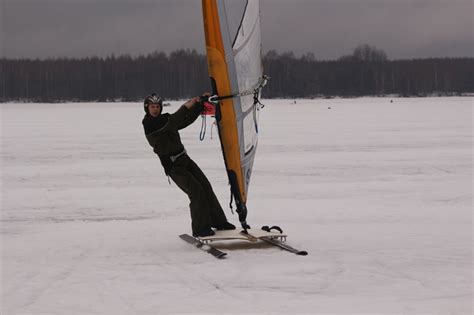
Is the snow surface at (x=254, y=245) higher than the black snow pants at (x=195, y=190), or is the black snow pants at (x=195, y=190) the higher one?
the black snow pants at (x=195, y=190)

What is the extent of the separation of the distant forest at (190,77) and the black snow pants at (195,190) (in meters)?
88.8

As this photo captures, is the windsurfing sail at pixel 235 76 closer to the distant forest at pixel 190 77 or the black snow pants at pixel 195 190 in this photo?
the black snow pants at pixel 195 190

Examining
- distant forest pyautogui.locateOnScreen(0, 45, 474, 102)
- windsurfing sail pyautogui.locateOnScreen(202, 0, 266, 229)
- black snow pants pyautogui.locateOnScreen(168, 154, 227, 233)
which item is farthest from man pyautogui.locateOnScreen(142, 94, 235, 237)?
distant forest pyautogui.locateOnScreen(0, 45, 474, 102)

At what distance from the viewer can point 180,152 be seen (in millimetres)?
6012

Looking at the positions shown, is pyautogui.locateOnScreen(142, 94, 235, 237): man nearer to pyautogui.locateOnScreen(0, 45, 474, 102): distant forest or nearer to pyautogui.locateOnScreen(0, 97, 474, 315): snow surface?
pyautogui.locateOnScreen(0, 97, 474, 315): snow surface

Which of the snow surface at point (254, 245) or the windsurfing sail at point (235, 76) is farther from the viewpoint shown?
the windsurfing sail at point (235, 76)

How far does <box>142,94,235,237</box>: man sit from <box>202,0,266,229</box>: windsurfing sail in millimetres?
254

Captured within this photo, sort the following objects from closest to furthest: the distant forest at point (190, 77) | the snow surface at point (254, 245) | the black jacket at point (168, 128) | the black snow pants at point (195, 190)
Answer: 1. the snow surface at point (254, 245)
2. the black jacket at point (168, 128)
3. the black snow pants at point (195, 190)
4. the distant forest at point (190, 77)

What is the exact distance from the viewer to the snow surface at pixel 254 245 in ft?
14.4

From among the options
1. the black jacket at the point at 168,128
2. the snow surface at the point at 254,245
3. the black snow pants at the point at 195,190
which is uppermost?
the black jacket at the point at 168,128

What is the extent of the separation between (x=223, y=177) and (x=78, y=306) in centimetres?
651

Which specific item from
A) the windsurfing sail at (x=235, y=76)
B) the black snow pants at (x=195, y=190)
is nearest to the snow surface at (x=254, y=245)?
the black snow pants at (x=195, y=190)

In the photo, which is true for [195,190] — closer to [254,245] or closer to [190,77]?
[254,245]

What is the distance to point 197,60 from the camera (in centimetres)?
10862
